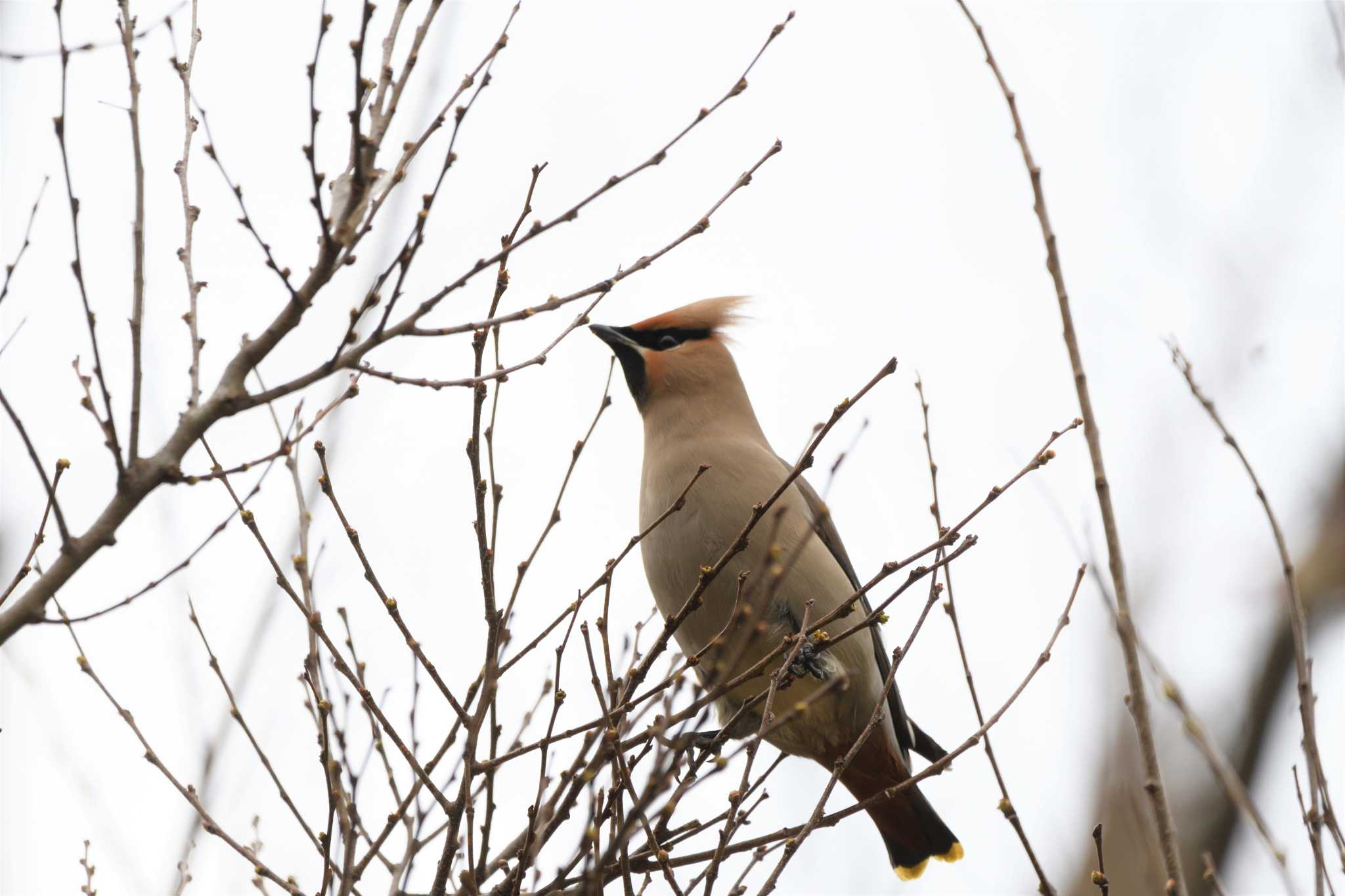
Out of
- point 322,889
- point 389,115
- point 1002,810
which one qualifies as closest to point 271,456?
point 389,115

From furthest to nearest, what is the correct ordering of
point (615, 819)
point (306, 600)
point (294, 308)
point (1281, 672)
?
1. point (1281, 672)
2. point (306, 600)
3. point (615, 819)
4. point (294, 308)

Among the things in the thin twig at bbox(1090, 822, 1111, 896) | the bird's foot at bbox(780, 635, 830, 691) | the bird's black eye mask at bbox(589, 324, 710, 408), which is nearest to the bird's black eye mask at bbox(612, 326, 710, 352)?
the bird's black eye mask at bbox(589, 324, 710, 408)

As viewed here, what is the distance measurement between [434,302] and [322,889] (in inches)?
45.3

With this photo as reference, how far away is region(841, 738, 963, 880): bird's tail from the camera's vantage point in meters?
5.05

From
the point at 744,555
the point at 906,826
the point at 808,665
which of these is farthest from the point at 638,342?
the point at 906,826

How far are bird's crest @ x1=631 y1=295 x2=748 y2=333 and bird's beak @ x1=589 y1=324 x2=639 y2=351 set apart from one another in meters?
0.08

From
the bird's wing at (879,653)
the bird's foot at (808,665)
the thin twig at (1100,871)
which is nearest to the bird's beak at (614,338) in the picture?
the bird's wing at (879,653)

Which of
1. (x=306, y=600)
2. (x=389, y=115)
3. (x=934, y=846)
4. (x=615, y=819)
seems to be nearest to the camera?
(x=389, y=115)

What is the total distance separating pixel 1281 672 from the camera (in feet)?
24.7

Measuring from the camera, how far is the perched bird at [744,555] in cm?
467

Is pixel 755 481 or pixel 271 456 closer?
pixel 271 456

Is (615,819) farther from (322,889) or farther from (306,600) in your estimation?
(306,600)

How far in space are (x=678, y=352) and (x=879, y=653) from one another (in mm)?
1330

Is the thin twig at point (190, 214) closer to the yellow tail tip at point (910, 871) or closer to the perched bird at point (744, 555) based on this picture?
the perched bird at point (744, 555)
